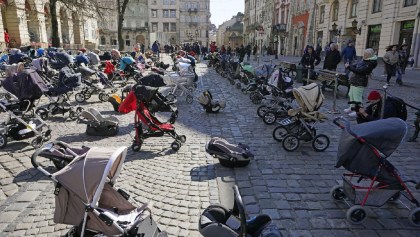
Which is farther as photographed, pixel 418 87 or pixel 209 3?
pixel 209 3

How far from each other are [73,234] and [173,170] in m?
2.28

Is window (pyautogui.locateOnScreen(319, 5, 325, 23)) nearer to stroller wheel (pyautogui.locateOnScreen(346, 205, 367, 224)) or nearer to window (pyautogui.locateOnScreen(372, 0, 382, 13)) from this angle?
window (pyautogui.locateOnScreen(372, 0, 382, 13))

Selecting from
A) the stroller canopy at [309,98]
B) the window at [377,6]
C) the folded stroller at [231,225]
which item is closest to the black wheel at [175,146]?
the stroller canopy at [309,98]

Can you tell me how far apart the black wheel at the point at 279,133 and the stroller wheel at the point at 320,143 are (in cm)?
67

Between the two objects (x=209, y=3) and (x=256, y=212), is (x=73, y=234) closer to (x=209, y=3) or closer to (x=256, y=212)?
(x=256, y=212)

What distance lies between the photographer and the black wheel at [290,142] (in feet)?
19.6

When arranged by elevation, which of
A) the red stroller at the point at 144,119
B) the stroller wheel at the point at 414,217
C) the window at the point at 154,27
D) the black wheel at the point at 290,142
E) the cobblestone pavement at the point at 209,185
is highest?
the window at the point at 154,27

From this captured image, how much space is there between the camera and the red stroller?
5653 mm

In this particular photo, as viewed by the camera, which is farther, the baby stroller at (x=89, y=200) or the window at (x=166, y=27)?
the window at (x=166, y=27)

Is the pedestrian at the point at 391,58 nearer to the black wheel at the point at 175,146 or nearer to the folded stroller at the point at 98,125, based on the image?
the black wheel at the point at 175,146

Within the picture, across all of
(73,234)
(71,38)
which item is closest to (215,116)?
(73,234)

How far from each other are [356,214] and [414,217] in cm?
68

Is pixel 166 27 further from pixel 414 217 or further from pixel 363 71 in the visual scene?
pixel 414 217

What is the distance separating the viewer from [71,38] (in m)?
38.8
